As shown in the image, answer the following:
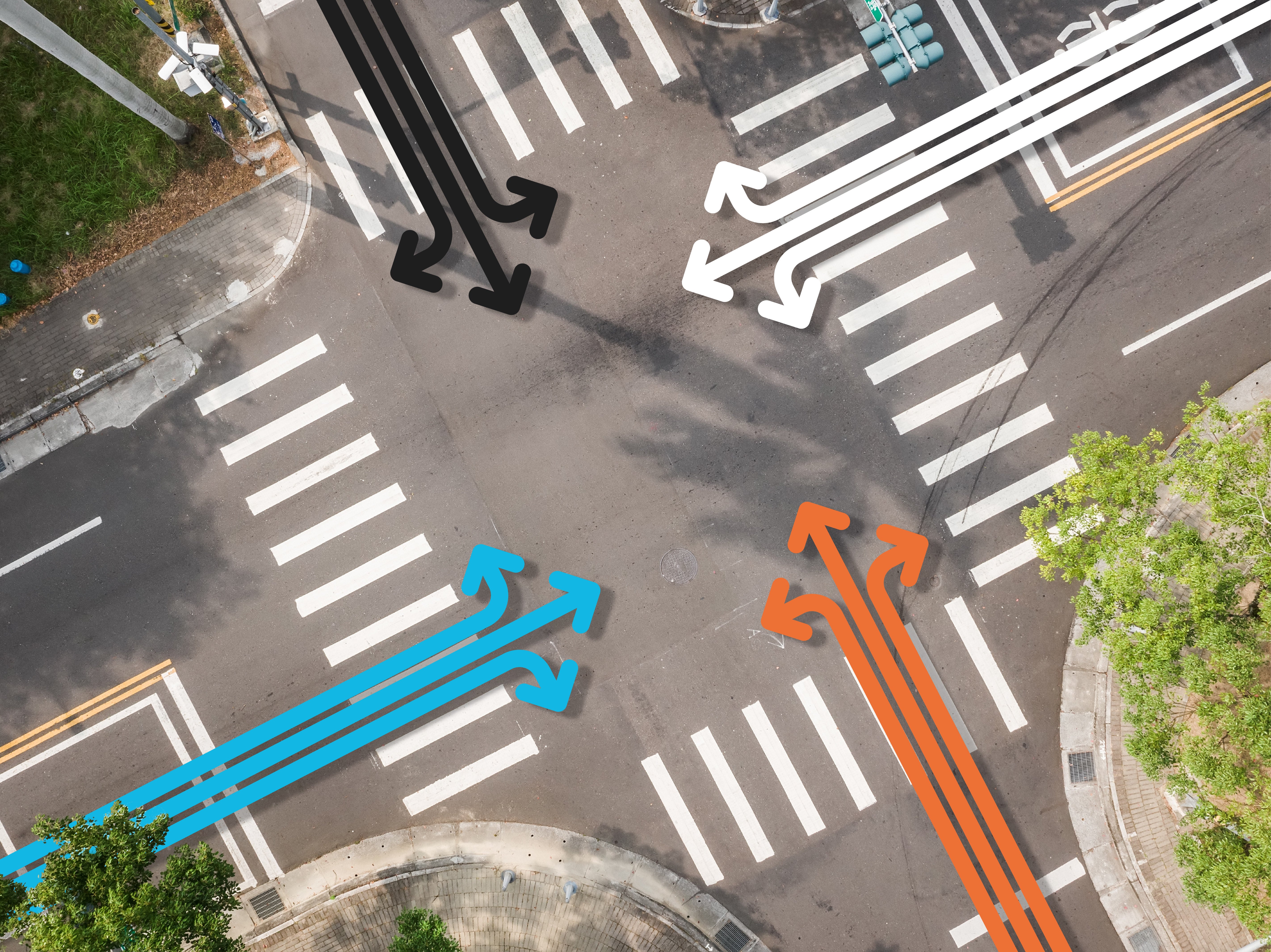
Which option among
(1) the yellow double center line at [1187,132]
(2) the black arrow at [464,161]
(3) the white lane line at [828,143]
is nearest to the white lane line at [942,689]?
(3) the white lane line at [828,143]

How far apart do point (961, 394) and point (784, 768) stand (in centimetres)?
973

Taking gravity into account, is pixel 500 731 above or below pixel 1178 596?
above

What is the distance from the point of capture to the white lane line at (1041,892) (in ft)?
60.8

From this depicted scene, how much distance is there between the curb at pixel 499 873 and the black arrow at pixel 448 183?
40.7ft

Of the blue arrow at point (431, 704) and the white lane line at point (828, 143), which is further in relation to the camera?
the white lane line at point (828, 143)

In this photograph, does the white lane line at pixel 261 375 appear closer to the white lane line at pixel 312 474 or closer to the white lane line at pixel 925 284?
the white lane line at pixel 312 474

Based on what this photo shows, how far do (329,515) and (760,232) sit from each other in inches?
480

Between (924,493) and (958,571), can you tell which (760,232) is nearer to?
(924,493)

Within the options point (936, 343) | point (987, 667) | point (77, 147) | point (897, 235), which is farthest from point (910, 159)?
point (77, 147)

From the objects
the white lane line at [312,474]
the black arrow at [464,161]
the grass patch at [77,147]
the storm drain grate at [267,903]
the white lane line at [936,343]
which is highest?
the grass patch at [77,147]

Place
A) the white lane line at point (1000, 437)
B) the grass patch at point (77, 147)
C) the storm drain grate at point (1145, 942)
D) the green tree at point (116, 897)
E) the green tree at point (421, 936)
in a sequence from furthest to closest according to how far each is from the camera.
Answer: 1. the grass patch at point (77, 147)
2. the white lane line at point (1000, 437)
3. the storm drain grate at point (1145, 942)
4. the green tree at point (421, 936)
5. the green tree at point (116, 897)

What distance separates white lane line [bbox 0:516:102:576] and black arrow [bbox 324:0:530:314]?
33.2 ft

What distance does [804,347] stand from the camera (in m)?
18.9

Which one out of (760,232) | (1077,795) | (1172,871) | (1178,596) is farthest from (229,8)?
(1172,871)
